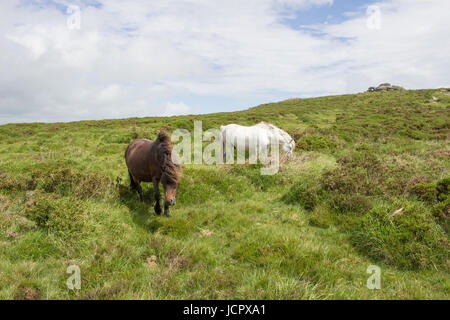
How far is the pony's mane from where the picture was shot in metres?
6.64

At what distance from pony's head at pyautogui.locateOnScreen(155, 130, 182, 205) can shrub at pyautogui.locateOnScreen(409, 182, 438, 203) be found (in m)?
6.51

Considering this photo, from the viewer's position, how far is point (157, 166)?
7207 mm

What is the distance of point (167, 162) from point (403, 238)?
17.6 ft

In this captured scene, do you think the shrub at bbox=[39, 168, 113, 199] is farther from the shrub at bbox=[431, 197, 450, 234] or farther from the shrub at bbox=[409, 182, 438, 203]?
the shrub at bbox=[409, 182, 438, 203]

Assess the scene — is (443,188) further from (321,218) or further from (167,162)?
(167,162)

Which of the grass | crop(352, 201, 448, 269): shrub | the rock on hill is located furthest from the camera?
the rock on hill

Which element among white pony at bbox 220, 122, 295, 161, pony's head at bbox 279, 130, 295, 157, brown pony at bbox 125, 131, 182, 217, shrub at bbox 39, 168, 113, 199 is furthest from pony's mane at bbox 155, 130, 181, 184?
pony's head at bbox 279, 130, 295, 157

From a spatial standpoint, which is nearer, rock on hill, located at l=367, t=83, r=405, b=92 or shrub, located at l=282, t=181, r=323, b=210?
shrub, located at l=282, t=181, r=323, b=210

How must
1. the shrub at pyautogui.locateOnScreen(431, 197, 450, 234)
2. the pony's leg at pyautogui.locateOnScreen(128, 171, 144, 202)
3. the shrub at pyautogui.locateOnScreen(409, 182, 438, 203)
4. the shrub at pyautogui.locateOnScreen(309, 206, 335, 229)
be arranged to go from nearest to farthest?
the shrub at pyautogui.locateOnScreen(431, 197, 450, 234), the shrub at pyautogui.locateOnScreen(309, 206, 335, 229), the shrub at pyautogui.locateOnScreen(409, 182, 438, 203), the pony's leg at pyautogui.locateOnScreen(128, 171, 144, 202)

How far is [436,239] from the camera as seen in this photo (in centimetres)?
526

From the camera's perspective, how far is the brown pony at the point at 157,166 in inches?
262

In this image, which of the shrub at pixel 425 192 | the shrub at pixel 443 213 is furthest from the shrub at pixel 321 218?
the shrub at pixel 425 192

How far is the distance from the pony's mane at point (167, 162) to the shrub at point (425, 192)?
653 centimetres
